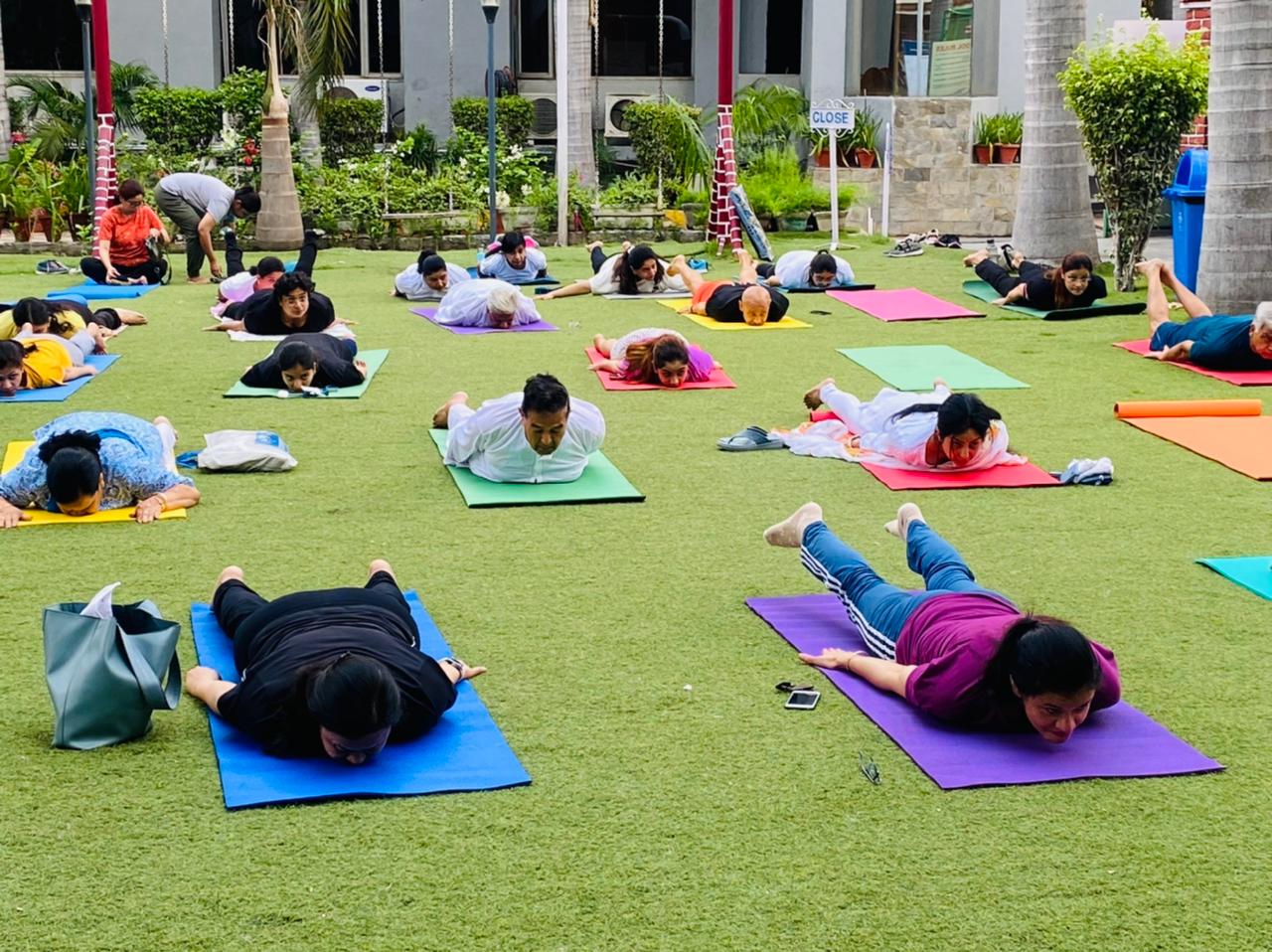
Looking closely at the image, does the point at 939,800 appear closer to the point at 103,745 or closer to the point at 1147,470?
the point at 103,745

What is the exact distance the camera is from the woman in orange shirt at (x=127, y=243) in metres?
14.0

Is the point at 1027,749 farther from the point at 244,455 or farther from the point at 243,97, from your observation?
the point at 243,97

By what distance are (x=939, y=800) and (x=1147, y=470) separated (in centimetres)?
398

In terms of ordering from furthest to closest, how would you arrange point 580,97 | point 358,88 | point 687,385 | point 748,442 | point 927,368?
point 358,88, point 580,97, point 927,368, point 687,385, point 748,442

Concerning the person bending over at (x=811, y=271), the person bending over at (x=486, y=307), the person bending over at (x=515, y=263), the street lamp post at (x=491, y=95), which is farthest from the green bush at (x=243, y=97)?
the person bending over at (x=486, y=307)

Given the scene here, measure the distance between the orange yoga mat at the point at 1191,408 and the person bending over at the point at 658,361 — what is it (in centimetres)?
242

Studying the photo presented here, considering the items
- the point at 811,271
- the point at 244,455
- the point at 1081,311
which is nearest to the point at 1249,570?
the point at 244,455

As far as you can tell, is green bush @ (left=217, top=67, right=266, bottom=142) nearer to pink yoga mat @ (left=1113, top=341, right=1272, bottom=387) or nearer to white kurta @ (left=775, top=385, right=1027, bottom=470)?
pink yoga mat @ (left=1113, top=341, right=1272, bottom=387)

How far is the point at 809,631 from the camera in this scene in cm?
533

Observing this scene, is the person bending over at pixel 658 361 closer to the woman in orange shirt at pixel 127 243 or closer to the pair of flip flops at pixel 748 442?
the pair of flip flops at pixel 748 442

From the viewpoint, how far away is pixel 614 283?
1354cm

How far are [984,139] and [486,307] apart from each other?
9.45 meters

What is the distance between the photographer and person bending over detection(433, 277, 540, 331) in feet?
38.3

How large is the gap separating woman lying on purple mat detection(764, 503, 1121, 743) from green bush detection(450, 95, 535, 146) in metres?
15.2
